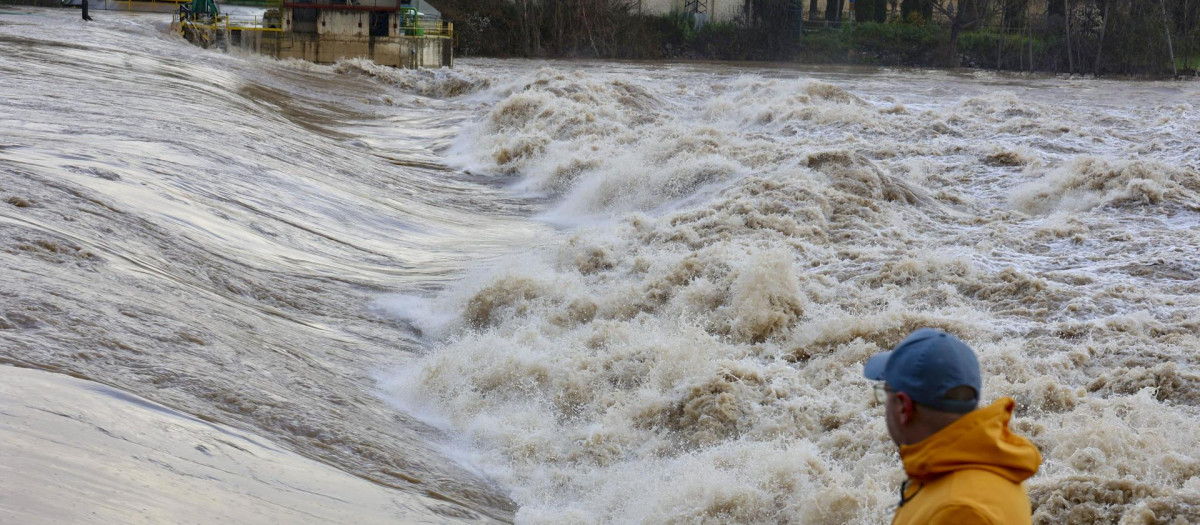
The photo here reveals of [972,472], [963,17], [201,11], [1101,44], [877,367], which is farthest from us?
[963,17]

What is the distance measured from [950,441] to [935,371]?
0.15 m

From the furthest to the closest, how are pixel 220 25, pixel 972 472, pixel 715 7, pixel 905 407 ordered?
pixel 715 7 < pixel 220 25 < pixel 905 407 < pixel 972 472

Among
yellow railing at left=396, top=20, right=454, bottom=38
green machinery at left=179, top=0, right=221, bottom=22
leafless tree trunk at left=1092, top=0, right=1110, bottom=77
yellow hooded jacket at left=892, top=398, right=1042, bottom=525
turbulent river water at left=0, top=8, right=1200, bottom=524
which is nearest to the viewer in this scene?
yellow hooded jacket at left=892, top=398, right=1042, bottom=525

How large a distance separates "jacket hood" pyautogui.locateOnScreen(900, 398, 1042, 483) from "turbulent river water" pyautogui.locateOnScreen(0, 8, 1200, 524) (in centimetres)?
275

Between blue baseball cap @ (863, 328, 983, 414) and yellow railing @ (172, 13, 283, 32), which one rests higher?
yellow railing @ (172, 13, 283, 32)

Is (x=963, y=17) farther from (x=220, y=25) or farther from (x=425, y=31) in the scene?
(x=220, y=25)

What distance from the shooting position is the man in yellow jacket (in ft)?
7.20

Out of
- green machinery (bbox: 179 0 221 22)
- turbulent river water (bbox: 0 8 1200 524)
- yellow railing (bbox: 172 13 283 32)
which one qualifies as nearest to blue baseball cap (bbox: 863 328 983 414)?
turbulent river water (bbox: 0 8 1200 524)

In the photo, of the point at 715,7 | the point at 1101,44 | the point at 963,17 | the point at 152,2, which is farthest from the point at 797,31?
the point at 152,2

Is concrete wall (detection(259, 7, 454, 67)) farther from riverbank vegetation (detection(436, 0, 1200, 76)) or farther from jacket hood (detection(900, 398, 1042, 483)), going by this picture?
jacket hood (detection(900, 398, 1042, 483))

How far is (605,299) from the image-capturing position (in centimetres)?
894

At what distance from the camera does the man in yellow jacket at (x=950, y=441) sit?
2195 mm

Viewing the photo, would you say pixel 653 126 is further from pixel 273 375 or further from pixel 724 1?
pixel 724 1

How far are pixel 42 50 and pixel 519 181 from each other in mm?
9902
